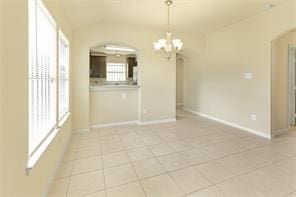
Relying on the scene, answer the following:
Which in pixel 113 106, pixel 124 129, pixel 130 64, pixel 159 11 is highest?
pixel 159 11

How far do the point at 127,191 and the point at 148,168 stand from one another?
56cm

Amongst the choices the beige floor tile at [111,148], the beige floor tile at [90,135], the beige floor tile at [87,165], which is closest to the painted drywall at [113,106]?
the beige floor tile at [90,135]

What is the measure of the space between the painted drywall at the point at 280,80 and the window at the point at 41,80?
408 centimetres

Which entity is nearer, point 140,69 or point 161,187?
point 161,187

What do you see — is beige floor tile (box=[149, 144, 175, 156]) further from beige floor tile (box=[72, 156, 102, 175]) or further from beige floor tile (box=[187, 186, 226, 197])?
beige floor tile (box=[187, 186, 226, 197])

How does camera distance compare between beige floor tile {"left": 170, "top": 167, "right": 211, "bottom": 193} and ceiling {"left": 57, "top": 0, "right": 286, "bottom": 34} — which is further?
ceiling {"left": 57, "top": 0, "right": 286, "bottom": 34}

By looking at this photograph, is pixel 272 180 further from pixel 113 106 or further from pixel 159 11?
pixel 113 106

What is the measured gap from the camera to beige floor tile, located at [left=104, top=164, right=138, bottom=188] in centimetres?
207

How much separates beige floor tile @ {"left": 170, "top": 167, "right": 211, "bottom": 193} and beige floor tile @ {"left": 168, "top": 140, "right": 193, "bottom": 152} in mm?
746

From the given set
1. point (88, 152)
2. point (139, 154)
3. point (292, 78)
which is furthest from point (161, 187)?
point (292, 78)

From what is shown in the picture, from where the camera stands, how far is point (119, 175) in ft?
7.29

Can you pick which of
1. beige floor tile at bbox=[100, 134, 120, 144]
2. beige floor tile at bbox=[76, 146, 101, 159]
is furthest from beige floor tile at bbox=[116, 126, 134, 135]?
beige floor tile at bbox=[76, 146, 101, 159]
